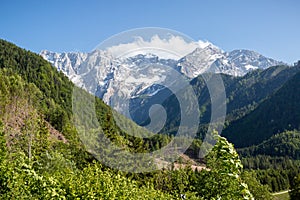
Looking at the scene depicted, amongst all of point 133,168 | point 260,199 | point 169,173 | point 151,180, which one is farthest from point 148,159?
point 260,199

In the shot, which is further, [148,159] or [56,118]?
[56,118]

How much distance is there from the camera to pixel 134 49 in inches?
627

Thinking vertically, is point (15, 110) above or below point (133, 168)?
above

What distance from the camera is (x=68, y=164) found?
40.6 m

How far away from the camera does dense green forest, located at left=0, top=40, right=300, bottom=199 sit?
30.6ft

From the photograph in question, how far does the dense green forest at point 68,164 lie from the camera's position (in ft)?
30.6

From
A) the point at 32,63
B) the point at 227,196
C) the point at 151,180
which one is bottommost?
the point at 227,196

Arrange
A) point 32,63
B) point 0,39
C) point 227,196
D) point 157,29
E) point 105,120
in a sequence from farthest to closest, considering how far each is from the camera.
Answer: point 0,39 < point 32,63 < point 105,120 < point 157,29 < point 227,196

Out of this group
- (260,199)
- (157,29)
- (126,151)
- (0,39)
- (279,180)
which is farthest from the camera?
(0,39)

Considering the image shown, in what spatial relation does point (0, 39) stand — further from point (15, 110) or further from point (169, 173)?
point (169, 173)

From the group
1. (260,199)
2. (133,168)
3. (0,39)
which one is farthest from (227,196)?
(0,39)

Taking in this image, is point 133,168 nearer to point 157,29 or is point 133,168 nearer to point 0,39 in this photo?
point 157,29

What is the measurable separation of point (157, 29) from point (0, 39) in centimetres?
17856

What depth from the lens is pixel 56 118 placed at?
121m
